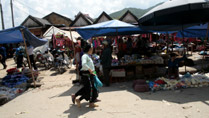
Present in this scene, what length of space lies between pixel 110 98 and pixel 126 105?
2.52 ft

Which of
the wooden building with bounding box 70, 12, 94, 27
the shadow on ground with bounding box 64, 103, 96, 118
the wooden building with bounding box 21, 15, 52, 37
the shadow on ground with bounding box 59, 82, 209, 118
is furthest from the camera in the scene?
the wooden building with bounding box 21, 15, 52, 37

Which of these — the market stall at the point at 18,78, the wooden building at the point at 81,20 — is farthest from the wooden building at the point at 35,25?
the market stall at the point at 18,78

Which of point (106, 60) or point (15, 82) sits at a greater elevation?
point (106, 60)

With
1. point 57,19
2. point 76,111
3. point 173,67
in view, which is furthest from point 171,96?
point 57,19

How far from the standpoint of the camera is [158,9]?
226 inches

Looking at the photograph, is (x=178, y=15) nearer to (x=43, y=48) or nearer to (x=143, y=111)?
(x=143, y=111)

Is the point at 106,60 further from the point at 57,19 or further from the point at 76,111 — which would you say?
the point at 57,19

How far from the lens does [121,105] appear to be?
14.6 ft

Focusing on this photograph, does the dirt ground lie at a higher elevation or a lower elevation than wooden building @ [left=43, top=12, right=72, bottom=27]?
lower

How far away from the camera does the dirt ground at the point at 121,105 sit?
3.90 metres

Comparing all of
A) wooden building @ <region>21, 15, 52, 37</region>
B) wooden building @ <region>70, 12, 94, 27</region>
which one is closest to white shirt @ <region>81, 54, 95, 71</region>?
wooden building @ <region>70, 12, 94, 27</region>

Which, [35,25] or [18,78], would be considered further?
[35,25]

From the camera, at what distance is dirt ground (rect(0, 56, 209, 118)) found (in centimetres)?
390

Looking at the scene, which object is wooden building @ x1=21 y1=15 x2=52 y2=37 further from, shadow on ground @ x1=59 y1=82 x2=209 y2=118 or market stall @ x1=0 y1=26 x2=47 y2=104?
shadow on ground @ x1=59 y1=82 x2=209 y2=118
